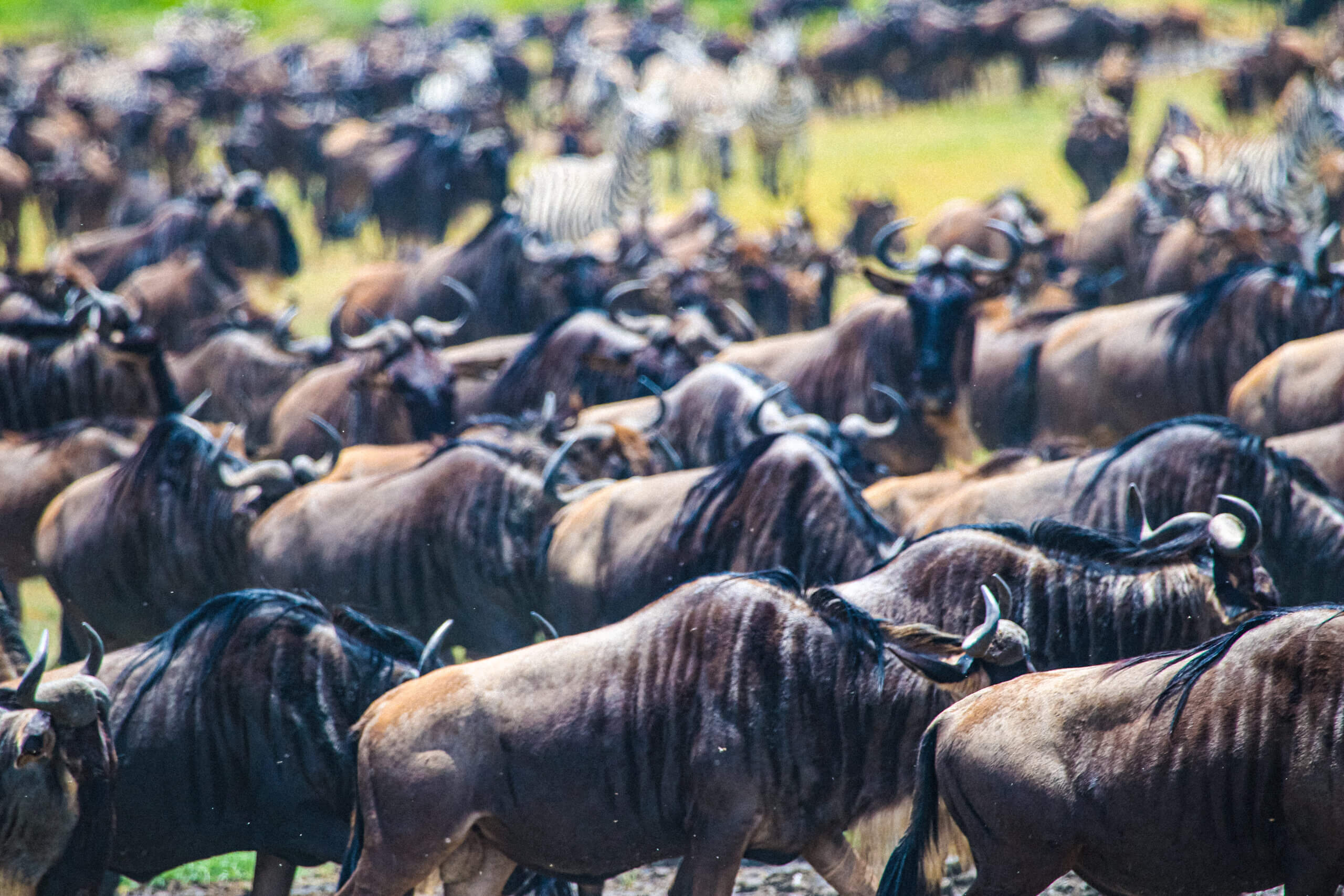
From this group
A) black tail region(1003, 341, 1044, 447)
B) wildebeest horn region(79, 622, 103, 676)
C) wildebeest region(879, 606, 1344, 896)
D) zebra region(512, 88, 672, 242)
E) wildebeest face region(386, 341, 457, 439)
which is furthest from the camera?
zebra region(512, 88, 672, 242)

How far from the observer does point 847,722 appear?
372 cm

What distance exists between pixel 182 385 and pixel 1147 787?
25.7 feet

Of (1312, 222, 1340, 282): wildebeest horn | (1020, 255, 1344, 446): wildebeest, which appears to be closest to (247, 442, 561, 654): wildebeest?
(1020, 255, 1344, 446): wildebeest

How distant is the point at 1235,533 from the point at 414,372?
4832 millimetres

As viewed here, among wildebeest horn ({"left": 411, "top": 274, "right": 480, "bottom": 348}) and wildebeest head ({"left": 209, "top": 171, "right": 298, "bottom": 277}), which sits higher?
wildebeest horn ({"left": 411, "top": 274, "right": 480, "bottom": 348})

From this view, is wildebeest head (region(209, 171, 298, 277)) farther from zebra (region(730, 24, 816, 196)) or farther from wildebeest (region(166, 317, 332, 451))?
zebra (region(730, 24, 816, 196))

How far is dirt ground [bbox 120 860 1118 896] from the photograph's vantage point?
4555 mm

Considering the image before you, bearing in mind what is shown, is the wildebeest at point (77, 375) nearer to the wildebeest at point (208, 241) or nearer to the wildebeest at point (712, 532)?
the wildebeest at point (712, 532)

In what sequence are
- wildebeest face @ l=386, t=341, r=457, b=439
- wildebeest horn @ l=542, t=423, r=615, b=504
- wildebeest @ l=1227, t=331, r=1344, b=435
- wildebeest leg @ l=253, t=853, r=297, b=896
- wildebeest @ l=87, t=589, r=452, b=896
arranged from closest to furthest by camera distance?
wildebeest @ l=87, t=589, r=452, b=896, wildebeest leg @ l=253, t=853, r=297, b=896, wildebeest horn @ l=542, t=423, r=615, b=504, wildebeest @ l=1227, t=331, r=1344, b=435, wildebeest face @ l=386, t=341, r=457, b=439

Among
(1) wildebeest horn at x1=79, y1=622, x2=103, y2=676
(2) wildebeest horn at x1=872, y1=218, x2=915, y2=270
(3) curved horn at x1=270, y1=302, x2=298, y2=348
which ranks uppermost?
(1) wildebeest horn at x1=79, y1=622, x2=103, y2=676

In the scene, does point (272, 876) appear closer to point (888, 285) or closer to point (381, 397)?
point (381, 397)

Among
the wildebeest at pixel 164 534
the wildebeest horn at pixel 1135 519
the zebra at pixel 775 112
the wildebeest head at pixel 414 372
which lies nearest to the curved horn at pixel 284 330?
the wildebeest head at pixel 414 372

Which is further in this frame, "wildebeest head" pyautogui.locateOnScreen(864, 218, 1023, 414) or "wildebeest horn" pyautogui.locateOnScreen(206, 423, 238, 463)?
"wildebeest head" pyautogui.locateOnScreen(864, 218, 1023, 414)

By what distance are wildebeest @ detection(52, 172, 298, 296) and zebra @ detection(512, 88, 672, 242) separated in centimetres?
282
